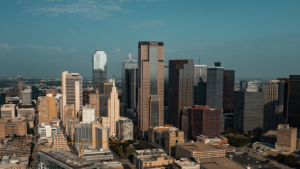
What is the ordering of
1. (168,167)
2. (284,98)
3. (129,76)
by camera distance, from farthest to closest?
(129,76) < (284,98) < (168,167)

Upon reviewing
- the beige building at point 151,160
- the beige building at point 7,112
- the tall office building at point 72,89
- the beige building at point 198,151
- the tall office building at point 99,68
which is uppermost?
the tall office building at point 99,68

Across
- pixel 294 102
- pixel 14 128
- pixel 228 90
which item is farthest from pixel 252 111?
pixel 14 128

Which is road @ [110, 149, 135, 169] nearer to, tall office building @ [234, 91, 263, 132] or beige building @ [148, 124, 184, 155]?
beige building @ [148, 124, 184, 155]

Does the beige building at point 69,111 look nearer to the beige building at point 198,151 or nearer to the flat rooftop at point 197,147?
the beige building at point 198,151

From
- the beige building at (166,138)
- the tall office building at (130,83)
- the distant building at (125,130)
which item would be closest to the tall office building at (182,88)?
the beige building at (166,138)

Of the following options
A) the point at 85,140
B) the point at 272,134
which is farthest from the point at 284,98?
the point at 85,140

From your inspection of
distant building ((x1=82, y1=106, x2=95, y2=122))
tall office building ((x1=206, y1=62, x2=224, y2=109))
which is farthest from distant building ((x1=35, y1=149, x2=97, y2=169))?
tall office building ((x1=206, y1=62, x2=224, y2=109))

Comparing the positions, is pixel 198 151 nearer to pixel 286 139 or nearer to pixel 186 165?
pixel 186 165

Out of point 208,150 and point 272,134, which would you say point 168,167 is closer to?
point 208,150
